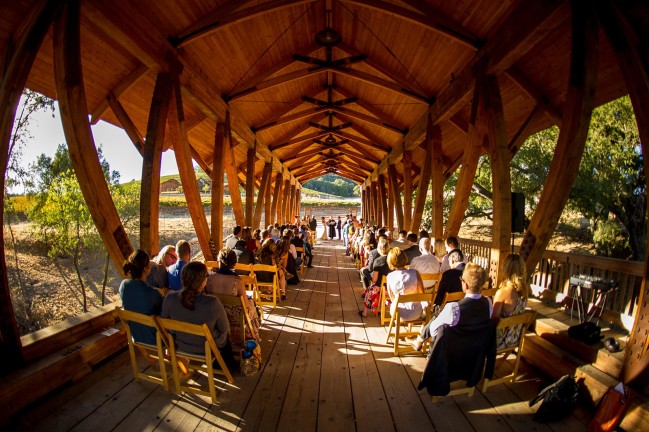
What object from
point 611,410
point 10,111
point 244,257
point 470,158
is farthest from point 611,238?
point 10,111

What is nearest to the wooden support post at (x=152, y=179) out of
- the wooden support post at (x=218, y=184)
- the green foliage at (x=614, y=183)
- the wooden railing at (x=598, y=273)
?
the wooden support post at (x=218, y=184)

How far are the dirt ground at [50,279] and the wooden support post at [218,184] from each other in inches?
456

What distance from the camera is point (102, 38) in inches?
164

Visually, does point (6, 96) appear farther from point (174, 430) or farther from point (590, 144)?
point (590, 144)

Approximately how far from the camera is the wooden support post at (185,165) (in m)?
4.53

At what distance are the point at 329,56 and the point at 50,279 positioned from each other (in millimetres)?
22016

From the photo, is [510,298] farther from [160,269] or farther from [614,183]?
[614,183]

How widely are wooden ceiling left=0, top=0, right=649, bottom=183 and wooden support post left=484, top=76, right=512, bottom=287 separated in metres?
0.65

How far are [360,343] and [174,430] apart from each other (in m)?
2.12

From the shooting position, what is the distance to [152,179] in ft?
13.1

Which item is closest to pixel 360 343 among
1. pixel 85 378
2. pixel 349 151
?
pixel 85 378

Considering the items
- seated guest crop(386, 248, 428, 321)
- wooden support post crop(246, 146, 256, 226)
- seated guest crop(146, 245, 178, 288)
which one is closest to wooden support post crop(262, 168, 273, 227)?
wooden support post crop(246, 146, 256, 226)

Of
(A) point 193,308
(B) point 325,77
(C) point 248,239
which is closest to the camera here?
(A) point 193,308

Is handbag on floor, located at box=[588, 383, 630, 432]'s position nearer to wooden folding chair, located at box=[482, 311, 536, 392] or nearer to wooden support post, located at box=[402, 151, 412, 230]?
wooden folding chair, located at box=[482, 311, 536, 392]
